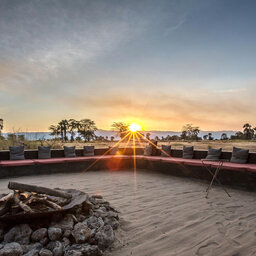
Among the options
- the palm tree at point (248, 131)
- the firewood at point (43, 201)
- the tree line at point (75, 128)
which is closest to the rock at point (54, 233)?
the firewood at point (43, 201)

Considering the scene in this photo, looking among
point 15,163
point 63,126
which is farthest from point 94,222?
point 63,126

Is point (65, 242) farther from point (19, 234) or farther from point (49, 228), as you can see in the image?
point (19, 234)

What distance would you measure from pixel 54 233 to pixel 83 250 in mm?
335

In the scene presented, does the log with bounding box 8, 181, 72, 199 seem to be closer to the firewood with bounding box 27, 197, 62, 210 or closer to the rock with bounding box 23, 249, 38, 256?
the firewood with bounding box 27, 197, 62, 210

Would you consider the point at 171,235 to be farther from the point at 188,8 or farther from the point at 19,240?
the point at 188,8

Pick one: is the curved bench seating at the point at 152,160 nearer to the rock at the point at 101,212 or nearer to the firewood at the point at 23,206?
the rock at the point at 101,212

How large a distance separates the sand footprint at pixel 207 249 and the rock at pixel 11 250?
162 centimetres

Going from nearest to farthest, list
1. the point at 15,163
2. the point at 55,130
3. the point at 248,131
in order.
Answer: the point at 15,163
the point at 55,130
the point at 248,131

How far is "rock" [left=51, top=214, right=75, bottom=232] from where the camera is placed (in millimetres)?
2025

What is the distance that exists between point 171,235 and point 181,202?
1.18 metres

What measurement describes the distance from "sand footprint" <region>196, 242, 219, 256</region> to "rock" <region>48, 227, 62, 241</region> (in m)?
1.35

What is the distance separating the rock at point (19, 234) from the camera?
6.07 feet

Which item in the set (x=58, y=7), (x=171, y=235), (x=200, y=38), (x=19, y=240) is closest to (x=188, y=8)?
(x=200, y=38)

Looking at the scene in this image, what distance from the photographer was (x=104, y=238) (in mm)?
2016
